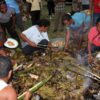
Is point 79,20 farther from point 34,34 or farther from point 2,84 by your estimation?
point 2,84

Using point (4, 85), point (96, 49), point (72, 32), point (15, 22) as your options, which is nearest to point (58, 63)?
point (96, 49)

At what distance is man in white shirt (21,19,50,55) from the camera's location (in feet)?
30.9

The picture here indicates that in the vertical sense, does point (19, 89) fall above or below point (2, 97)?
below

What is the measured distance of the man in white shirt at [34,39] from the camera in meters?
9.42

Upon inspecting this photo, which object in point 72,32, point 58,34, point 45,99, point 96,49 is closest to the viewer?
point 45,99

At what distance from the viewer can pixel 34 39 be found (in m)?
9.54

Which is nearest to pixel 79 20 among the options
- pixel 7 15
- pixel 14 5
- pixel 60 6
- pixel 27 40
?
pixel 27 40

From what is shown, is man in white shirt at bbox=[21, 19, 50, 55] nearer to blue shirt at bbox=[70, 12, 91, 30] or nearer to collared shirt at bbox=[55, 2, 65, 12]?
blue shirt at bbox=[70, 12, 91, 30]

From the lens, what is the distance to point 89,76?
7.90 meters

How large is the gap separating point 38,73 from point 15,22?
12.0 ft

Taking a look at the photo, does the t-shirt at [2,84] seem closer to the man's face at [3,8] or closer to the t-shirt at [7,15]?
the man's face at [3,8]

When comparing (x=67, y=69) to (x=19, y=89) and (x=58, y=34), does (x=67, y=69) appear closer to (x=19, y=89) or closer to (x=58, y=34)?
(x=19, y=89)

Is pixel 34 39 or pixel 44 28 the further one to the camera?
pixel 34 39

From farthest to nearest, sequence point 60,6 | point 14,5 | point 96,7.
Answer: point 60,6 < point 14,5 < point 96,7
